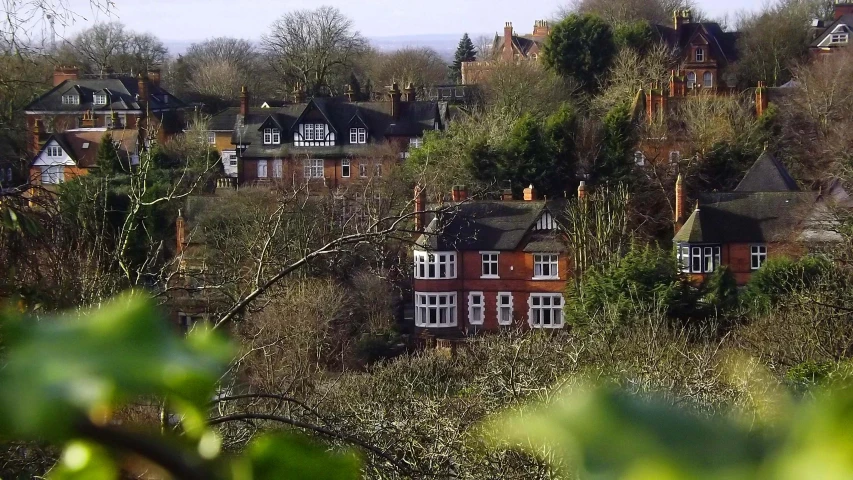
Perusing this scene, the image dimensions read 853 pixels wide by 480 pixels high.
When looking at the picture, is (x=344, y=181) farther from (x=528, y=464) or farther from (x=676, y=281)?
(x=528, y=464)

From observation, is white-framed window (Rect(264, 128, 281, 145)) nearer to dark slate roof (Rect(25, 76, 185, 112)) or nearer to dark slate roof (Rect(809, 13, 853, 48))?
dark slate roof (Rect(25, 76, 185, 112))

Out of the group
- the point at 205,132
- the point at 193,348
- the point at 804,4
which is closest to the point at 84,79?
the point at 205,132

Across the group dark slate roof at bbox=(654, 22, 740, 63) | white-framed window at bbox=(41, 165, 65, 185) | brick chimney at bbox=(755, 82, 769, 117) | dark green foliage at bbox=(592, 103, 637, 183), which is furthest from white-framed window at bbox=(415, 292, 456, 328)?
dark slate roof at bbox=(654, 22, 740, 63)

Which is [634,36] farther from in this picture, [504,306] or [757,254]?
[504,306]

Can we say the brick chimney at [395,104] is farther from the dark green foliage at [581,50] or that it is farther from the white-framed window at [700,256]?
the white-framed window at [700,256]

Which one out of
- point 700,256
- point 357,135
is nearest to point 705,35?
point 357,135

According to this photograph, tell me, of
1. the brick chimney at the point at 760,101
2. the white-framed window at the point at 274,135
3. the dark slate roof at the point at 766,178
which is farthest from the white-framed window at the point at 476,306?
the brick chimney at the point at 760,101
